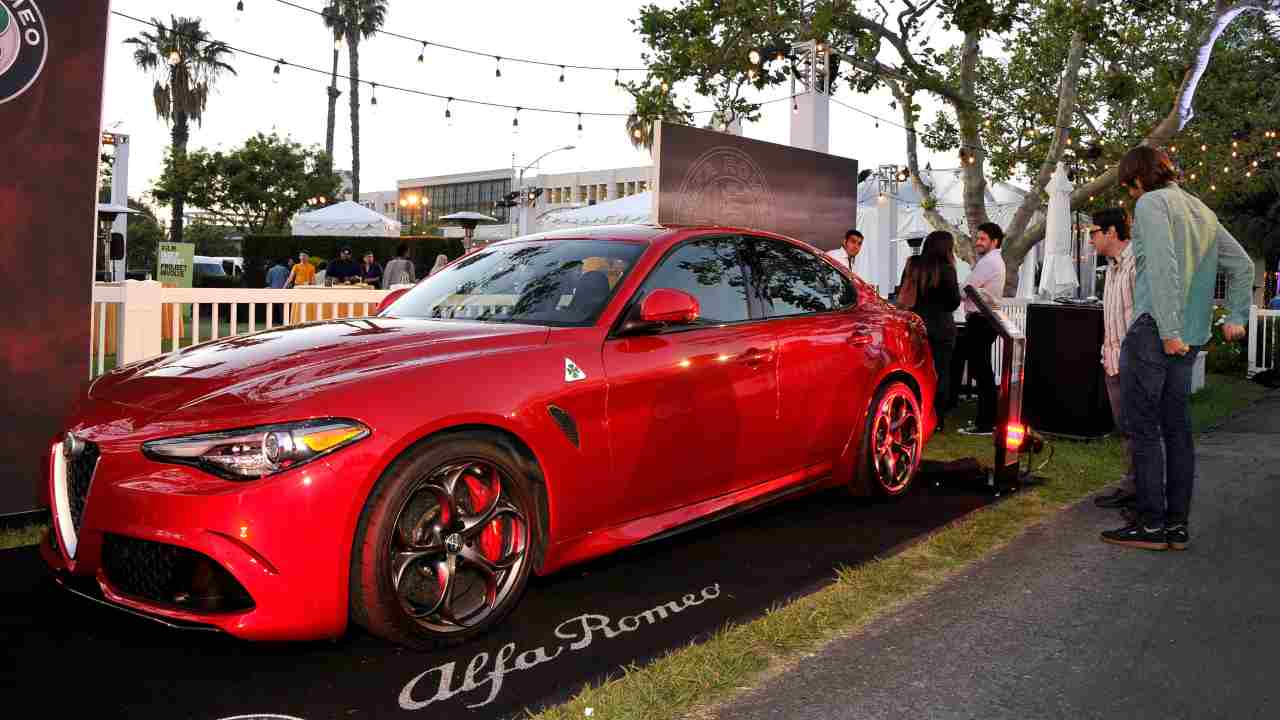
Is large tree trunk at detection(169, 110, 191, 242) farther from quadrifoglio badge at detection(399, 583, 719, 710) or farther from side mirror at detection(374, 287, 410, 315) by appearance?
quadrifoglio badge at detection(399, 583, 719, 710)

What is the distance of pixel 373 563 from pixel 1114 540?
3.89m

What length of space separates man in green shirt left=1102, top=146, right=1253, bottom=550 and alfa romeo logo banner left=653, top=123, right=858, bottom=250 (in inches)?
144

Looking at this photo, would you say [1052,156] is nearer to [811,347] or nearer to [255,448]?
[811,347]

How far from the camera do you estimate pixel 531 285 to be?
4.60 m

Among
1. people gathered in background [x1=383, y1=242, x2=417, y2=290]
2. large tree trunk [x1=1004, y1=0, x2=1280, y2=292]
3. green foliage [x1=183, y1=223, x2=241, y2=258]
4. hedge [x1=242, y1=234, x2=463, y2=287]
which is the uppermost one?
green foliage [x1=183, y1=223, x2=241, y2=258]

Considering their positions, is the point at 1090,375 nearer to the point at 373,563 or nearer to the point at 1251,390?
the point at 1251,390

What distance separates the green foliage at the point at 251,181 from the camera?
153 feet

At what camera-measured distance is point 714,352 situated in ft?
15.3

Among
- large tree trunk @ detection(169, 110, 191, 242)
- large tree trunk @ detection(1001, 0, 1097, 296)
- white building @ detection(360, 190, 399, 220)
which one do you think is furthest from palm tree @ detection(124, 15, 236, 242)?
white building @ detection(360, 190, 399, 220)

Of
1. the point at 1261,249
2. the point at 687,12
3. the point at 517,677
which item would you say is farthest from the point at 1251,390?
the point at 1261,249

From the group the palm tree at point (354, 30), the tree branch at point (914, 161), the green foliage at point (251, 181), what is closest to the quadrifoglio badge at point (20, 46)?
the tree branch at point (914, 161)

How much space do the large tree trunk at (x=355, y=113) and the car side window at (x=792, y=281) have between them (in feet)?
166

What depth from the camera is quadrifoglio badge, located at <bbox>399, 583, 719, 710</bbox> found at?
10.8 ft

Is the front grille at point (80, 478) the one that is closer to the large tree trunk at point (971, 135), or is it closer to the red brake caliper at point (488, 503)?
the red brake caliper at point (488, 503)
